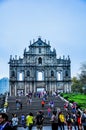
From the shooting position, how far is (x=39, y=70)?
77.0 meters

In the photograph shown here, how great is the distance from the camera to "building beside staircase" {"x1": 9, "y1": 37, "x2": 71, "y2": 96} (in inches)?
2982

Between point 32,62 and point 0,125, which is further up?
point 32,62

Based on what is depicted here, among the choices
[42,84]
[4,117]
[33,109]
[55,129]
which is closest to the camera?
[4,117]

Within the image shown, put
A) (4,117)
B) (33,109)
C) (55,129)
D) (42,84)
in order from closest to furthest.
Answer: (4,117)
(55,129)
(33,109)
(42,84)

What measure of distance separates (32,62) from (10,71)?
484 centimetres

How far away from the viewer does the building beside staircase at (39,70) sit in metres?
75.8

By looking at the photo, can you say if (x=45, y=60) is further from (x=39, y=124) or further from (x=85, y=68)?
(x=39, y=124)

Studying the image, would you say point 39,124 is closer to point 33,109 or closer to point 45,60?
point 33,109

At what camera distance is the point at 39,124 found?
19.0m

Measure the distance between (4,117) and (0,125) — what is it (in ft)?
0.79

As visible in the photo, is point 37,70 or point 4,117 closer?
point 4,117

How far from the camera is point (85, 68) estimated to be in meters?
78.8

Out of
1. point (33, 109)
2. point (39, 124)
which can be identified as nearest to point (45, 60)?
point (33, 109)

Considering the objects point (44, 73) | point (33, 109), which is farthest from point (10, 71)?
point (33, 109)
